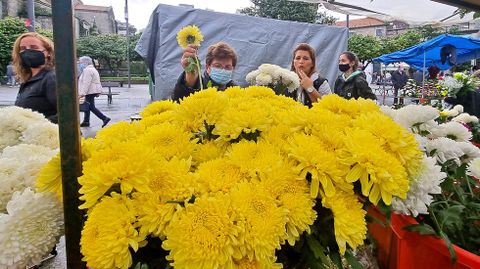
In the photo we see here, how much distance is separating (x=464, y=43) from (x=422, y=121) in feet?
37.3

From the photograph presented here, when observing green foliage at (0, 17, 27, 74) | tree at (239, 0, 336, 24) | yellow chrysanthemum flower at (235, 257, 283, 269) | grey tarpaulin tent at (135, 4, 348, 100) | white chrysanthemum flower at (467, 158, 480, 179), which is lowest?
yellow chrysanthemum flower at (235, 257, 283, 269)

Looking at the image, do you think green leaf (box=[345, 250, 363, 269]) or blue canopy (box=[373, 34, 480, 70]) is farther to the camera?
blue canopy (box=[373, 34, 480, 70])

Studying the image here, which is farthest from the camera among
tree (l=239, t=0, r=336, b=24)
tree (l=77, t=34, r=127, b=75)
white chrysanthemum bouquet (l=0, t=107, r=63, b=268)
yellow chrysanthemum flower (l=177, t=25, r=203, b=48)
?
tree (l=77, t=34, r=127, b=75)

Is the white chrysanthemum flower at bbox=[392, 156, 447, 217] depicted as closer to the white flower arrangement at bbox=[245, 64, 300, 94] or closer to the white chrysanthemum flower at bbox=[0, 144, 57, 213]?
the white chrysanthemum flower at bbox=[0, 144, 57, 213]

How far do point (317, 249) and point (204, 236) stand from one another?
0.72ft

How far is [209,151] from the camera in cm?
78

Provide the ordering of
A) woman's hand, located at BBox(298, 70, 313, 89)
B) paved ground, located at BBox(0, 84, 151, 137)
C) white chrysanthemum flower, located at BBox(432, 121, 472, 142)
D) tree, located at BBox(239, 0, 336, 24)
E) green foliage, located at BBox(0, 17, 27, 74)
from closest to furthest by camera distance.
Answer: white chrysanthemum flower, located at BBox(432, 121, 472, 142) < woman's hand, located at BBox(298, 70, 313, 89) < paved ground, located at BBox(0, 84, 151, 137) < green foliage, located at BBox(0, 17, 27, 74) < tree, located at BBox(239, 0, 336, 24)

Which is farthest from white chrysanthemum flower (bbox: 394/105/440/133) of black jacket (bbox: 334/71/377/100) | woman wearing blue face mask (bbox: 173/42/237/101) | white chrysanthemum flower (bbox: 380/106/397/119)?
black jacket (bbox: 334/71/377/100)

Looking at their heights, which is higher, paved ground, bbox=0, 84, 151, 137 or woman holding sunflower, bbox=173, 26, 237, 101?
woman holding sunflower, bbox=173, 26, 237, 101

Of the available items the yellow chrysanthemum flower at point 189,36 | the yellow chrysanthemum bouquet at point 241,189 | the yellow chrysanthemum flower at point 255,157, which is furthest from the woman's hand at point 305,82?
the yellow chrysanthemum flower at point 255,157

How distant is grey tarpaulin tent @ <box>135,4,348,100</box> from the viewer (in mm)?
5379

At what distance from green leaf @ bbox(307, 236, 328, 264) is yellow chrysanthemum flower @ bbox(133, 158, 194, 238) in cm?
24

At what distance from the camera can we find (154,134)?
78 cm

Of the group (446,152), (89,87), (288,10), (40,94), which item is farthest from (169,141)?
(288,10)
